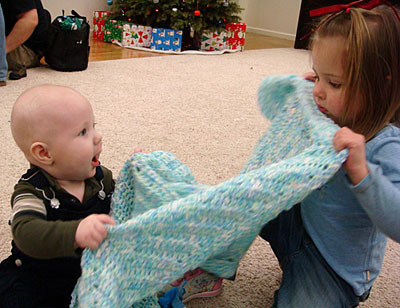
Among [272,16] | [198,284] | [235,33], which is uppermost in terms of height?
[272,16]

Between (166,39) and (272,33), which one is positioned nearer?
(166,39)

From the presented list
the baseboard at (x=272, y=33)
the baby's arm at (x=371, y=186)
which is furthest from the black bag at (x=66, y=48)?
the baseboard at (x=272, y=33)

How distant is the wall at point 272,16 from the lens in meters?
3.97

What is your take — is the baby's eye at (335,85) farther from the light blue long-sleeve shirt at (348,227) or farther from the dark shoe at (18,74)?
the dark shoe at (18,74)

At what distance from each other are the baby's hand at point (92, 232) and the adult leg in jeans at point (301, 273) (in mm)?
370

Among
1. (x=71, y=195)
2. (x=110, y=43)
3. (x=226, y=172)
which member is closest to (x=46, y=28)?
(x=110, y=43)

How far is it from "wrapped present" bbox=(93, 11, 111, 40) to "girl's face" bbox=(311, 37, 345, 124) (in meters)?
2.56

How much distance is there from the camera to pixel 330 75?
0.63m

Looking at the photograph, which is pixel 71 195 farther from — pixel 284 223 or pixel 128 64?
pixel 128 64

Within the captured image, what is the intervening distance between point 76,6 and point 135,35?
1.76 feet

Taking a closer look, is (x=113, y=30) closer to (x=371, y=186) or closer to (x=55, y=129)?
(x=55, y=129)

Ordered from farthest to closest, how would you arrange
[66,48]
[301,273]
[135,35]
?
[135,35] → [66,48] → [301,273]

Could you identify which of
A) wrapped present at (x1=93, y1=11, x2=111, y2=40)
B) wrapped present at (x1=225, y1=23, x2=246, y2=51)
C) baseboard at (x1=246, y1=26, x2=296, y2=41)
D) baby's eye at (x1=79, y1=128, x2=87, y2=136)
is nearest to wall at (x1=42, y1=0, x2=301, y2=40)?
baseboard at (x1=246, y1=26, x2=296, y2=41)

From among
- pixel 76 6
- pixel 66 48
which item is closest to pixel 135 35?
pixel 76 6
